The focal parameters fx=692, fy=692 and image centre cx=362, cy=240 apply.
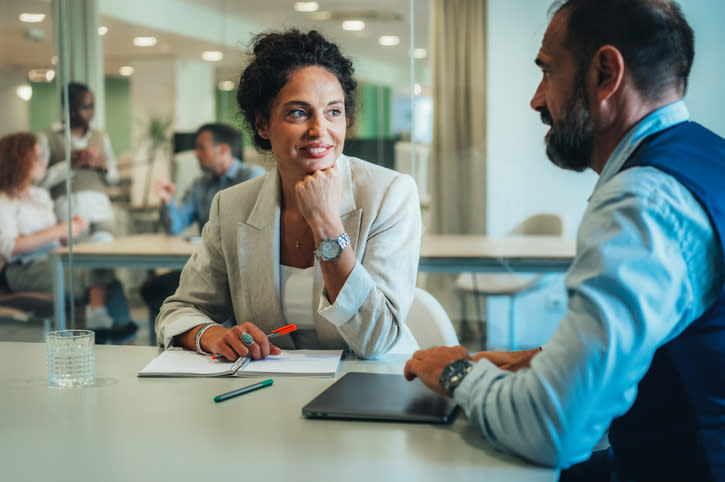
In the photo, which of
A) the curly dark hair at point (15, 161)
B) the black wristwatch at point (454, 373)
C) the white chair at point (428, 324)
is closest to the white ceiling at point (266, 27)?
the curly dark hair at point (15, 161)

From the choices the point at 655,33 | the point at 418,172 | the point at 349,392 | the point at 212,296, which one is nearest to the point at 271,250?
the point at 212,296

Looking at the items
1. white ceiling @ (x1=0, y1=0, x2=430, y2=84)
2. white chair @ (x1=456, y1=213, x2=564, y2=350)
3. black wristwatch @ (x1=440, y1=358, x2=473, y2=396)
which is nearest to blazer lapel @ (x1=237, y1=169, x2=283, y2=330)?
black wristwatch @ (x1=440, y1=358, x2=473, y2=396)

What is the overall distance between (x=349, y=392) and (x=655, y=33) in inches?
30.0

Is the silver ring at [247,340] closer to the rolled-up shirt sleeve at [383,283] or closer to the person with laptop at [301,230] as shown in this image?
the person with laptop at [301,230]

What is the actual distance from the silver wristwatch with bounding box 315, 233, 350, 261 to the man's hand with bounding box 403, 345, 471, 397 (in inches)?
15.0

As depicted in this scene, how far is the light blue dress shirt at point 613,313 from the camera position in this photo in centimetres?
88

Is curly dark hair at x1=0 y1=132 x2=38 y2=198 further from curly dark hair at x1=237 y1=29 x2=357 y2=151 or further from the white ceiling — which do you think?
curly dark hair at x1=237 y1=29 x2=357 y2=151

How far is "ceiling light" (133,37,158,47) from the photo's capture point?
16.5ft

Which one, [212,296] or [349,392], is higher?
[212,296]

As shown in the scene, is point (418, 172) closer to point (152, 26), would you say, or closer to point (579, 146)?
point (152, 26)

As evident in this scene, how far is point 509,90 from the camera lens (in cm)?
398

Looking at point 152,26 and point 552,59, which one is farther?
point 152,26

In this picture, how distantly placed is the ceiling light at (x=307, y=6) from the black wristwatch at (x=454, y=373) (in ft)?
12.7

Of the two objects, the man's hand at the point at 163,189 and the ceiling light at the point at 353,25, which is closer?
the ceiling light at the point at 353,25
